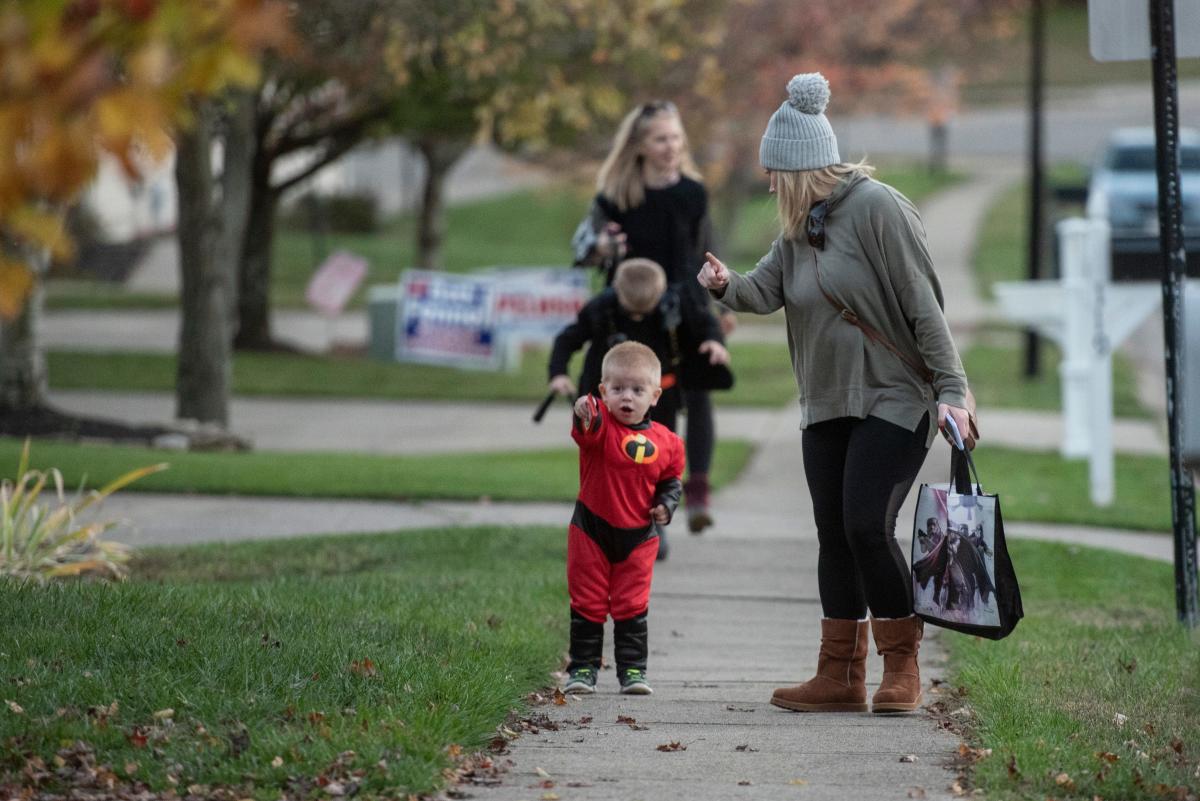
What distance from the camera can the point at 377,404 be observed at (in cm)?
1722

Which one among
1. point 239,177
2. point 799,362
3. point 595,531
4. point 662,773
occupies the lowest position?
point 662,773

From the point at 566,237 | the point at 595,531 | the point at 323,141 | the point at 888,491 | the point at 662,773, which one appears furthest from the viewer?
the point at 566,237

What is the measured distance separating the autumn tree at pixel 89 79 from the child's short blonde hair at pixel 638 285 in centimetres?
430

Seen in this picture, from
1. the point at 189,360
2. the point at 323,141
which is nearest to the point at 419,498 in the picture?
the point at 189,360

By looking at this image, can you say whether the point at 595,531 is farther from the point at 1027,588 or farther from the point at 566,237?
the point at 566,237

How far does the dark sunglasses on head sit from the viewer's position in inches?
210

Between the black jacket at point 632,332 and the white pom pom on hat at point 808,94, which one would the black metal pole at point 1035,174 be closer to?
the black jacket at point 632,332

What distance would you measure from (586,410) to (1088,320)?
787cm

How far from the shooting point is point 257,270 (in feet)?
70.0

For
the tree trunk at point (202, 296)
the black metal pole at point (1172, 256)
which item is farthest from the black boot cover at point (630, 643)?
the tree trunk at point (202, 296)

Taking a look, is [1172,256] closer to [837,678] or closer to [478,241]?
[837,678]

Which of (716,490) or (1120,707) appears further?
(716,490)

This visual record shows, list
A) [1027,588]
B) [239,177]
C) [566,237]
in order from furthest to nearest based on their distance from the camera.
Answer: [566,237]
[239,177]
[1027,588]

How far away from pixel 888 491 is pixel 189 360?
935 centimetres
